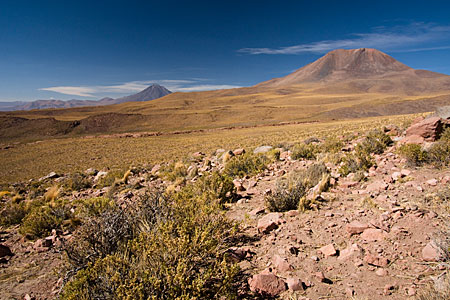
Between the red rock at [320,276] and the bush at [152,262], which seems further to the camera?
the red rock at [320,276]

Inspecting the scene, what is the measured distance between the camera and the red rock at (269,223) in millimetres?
3874

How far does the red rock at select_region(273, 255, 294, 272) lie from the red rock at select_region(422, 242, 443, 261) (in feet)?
4.81

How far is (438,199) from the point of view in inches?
145

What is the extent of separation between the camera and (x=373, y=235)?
10.4ft

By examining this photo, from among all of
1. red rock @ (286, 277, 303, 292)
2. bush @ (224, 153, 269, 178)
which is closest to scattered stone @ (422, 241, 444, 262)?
red rock @ (286, 277, 303, 292)

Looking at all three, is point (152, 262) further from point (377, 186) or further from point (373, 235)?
point (377, 186)

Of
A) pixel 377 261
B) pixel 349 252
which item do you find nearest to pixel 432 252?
pixel 377 261

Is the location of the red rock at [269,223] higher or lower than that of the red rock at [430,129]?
lower

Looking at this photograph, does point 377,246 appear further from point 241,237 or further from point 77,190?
point 77,190

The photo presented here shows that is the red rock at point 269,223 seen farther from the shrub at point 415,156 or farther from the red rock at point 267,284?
the shrub at point 415,156

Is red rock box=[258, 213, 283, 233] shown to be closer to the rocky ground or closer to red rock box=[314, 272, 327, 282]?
the rocky ground

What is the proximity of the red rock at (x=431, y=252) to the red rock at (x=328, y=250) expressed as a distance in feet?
3.06

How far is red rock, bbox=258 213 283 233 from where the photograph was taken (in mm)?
3874

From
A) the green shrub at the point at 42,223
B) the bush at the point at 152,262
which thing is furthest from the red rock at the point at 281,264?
the green shrub at the point at 42,223
